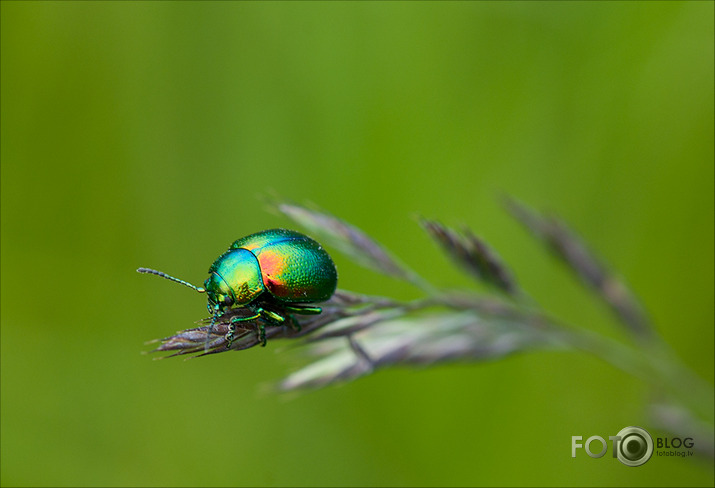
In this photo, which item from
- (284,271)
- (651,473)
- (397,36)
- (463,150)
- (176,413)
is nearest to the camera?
(284,271)

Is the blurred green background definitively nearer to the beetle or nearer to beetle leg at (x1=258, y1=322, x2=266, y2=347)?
the beetle

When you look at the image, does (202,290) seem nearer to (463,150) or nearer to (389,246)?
(389,246)

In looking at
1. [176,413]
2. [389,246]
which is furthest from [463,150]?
[176,413]

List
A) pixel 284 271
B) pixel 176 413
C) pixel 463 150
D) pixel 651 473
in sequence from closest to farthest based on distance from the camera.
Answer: pixel 284 271
pixel 651 473
pixel 176 413
pixel 463 150

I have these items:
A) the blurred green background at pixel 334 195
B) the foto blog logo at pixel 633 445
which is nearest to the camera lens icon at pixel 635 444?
the foto blog logo at pixel 633 445

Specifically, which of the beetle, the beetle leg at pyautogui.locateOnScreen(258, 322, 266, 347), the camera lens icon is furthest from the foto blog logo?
the beetle leg at pyautogui.locateOnScreen(258, 322, 266, 347)

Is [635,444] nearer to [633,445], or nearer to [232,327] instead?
[633,445]

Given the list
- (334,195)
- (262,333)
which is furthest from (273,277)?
(334,195)

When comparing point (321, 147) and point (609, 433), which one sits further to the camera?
point (321, 147)

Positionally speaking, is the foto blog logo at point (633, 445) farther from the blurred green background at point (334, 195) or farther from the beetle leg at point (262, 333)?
the beetle leg at point (262, 333)
